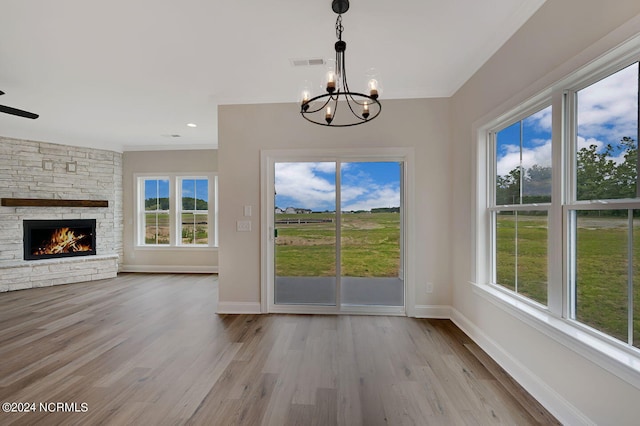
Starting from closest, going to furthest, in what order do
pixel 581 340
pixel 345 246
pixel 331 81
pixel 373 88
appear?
pixel 581 340 < pixel 331 81 < pixel 373 88 < pixel 345 246

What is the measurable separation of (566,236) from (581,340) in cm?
60

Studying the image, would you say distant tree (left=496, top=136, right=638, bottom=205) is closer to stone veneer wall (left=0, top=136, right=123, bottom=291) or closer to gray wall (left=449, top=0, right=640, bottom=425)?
gray wall (left=449, top=0, right=640, bottom=425)

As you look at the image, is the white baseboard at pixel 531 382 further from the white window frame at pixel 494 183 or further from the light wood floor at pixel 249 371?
the white window frame at pixel 494 183

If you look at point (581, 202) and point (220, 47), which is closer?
point (581, 202)

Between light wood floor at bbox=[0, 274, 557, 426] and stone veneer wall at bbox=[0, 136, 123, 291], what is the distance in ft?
5.72

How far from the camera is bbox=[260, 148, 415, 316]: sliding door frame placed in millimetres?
3469

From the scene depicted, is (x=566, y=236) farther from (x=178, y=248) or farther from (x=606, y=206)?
(x=178, y=248)

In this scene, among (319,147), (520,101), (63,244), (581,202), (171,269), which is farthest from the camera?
(171,269)

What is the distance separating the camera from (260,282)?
11.9 ft

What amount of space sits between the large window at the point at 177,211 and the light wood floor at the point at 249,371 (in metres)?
2.60

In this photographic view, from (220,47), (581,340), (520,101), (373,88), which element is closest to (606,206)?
(581,340)

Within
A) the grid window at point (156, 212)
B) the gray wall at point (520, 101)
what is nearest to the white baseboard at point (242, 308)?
the gray wall at point (520, 101)

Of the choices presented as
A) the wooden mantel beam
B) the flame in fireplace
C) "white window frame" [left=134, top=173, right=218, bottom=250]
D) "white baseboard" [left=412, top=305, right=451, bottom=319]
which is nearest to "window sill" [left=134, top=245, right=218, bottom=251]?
"white window frame" [left=134, top=173, right=218, bottom=250]

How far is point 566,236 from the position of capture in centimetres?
179
